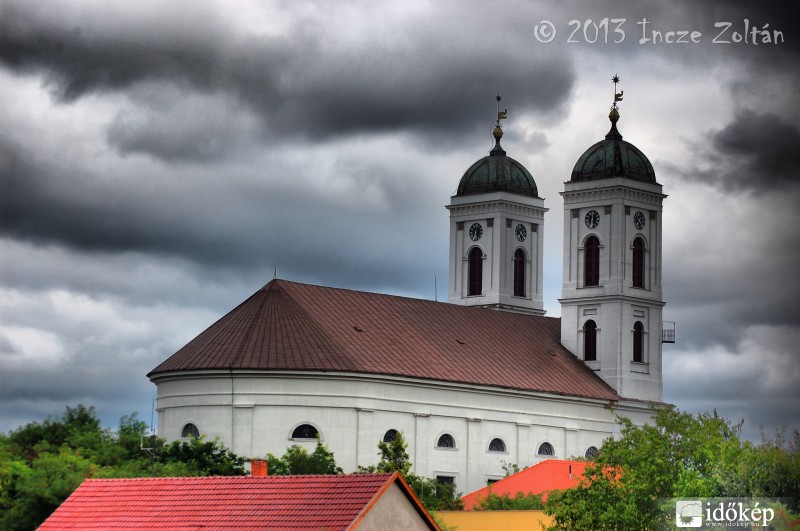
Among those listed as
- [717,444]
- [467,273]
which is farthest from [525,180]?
[717,444]

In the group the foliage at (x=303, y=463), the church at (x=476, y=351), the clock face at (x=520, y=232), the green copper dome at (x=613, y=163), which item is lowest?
the foliage at (x=303, y=463)

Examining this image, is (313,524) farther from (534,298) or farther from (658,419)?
(534,298)

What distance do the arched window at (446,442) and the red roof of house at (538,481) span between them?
25.1 feet

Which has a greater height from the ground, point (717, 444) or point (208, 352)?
point (208, 352)

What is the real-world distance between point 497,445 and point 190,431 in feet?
53.4

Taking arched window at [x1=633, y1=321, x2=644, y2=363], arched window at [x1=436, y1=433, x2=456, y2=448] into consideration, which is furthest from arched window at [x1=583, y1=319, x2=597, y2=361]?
arched window at [x1=436, y1=433, x2=456, y2=448]

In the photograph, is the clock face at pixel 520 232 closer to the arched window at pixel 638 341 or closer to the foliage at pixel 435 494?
the arched window at pixel 638 341

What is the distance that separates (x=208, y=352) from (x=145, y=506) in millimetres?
33877

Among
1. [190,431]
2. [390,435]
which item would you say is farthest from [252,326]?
[390,435]

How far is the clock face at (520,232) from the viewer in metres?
108

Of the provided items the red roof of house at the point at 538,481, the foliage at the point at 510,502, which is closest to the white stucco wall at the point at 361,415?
the red roof of house at the point at 538,481

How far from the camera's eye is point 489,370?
9188 cm

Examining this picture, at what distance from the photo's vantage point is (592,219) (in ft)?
331

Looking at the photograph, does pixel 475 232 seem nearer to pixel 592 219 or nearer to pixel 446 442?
pixel 592 219
